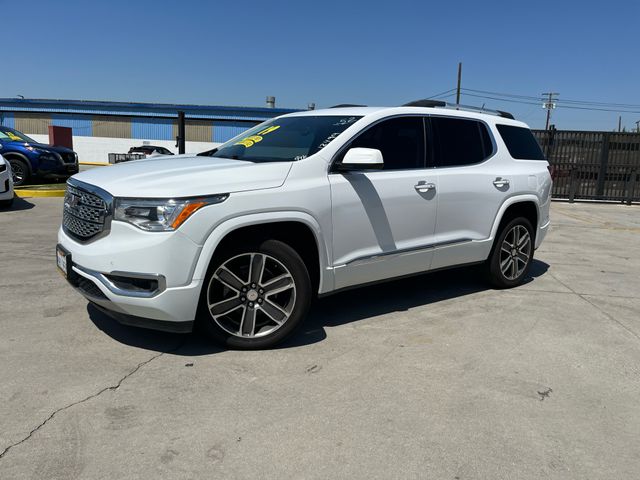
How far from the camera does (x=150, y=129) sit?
4159cm

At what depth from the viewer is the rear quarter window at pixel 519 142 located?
→ 529 cm

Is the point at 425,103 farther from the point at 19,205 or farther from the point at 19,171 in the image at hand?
the point at 19,171

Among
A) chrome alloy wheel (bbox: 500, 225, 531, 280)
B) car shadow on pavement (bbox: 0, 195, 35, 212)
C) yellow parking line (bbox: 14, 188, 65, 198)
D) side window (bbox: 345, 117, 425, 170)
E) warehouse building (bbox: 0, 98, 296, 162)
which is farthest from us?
warehouse building (bbox: 0, 98, 296, 162)

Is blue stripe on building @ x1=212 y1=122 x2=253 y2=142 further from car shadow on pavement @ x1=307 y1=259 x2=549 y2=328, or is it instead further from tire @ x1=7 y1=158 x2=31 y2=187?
car shadow on pavement @ x1=307 y1=259 x2=549 y2=328

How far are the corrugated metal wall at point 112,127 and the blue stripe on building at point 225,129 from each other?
745 centimetres

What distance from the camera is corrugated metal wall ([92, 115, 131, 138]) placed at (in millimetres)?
41531

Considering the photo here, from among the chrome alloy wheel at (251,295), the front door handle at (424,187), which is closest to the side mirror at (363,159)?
the front door handle at (424,187)

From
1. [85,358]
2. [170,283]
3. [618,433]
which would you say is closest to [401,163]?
[170,283]

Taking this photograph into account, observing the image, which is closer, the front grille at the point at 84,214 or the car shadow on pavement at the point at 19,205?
the front grille at the point at 84,214

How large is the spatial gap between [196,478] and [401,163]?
2907mm

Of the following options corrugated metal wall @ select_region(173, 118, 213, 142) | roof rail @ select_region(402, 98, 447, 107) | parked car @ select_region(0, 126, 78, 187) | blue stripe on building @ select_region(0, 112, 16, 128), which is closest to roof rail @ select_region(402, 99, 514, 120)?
roof rail @ select_region(402, 98, 447, 107)

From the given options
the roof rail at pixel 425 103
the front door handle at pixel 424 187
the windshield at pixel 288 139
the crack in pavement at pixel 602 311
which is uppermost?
the roof rail at pixel 425 103

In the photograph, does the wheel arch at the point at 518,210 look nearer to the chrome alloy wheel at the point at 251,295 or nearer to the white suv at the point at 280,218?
the white suv at the point at 280,218

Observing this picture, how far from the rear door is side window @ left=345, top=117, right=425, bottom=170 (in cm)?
18
